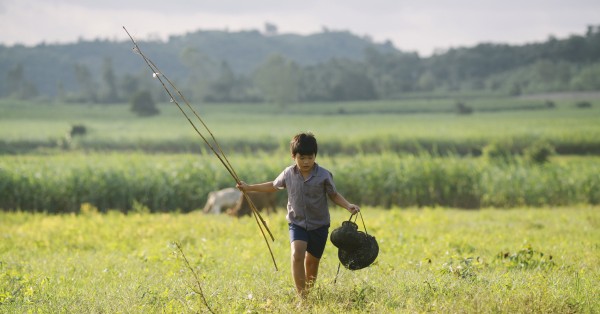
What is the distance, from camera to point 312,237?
6926 millimetres

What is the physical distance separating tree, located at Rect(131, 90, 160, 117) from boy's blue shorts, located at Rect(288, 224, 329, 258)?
69.5 m

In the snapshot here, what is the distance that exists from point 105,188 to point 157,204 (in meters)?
1.52

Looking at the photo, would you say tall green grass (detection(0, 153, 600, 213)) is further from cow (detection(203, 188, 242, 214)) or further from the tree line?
the tree line

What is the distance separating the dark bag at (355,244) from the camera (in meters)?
6.82

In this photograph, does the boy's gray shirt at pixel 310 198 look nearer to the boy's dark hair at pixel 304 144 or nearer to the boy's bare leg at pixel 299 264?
the boy's bare leg at pixel 299 264

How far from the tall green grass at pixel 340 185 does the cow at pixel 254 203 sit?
2.14 m

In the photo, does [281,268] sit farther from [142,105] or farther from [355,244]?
[142,105]

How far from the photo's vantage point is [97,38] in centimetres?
17700

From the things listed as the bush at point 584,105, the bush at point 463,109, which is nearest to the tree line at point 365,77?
the bush at point 584,105

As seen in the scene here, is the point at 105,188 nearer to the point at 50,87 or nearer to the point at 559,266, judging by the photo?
the point at 559,266

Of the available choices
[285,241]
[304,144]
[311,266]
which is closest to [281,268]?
[311,266]

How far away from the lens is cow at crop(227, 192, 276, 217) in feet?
53.7

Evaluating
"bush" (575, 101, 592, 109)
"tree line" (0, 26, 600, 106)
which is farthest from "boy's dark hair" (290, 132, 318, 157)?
"tree line" (0, 26, 600, 106)

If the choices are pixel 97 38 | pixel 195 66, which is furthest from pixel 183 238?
pixel 97 38
